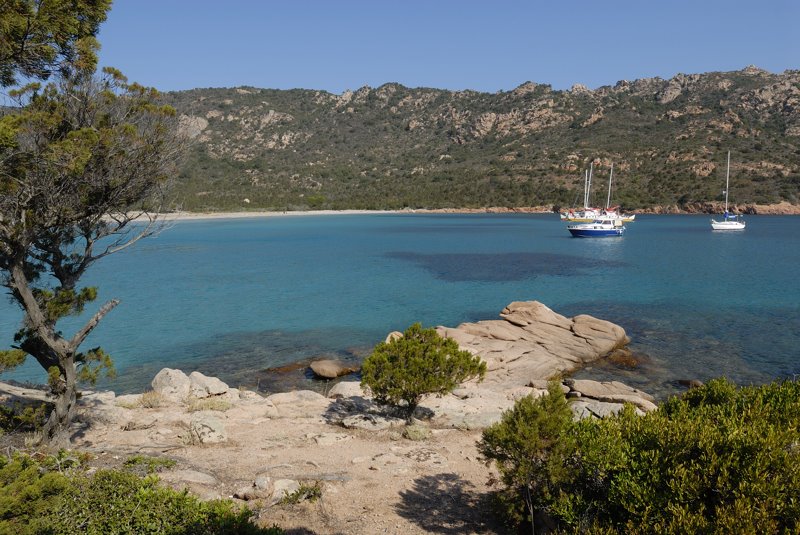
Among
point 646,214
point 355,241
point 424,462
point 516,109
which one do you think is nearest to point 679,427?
point 424,462

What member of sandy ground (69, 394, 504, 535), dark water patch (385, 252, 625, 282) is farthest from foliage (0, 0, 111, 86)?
dark water patch (385, 252, 625, 282)

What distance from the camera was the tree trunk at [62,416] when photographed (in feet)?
28.8

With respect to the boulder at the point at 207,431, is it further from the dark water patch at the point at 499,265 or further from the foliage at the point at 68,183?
the dark water patch at the point at 499,265

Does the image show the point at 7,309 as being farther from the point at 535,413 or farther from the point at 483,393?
the point at 535,413

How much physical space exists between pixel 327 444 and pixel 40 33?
8831mm

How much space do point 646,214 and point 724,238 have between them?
52.1 m

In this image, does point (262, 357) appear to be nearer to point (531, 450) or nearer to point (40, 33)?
point (40, 33)

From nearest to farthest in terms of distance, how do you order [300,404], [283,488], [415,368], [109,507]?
1. [109,507]
2. [283,488]
3. [415,368]
4. [300,404]

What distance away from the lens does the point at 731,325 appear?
81.3 feet

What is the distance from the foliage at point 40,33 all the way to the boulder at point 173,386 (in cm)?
962

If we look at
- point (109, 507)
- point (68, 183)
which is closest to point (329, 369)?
point (68, 183)

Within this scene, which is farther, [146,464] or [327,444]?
[327,444]

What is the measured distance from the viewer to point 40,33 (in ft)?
21.8

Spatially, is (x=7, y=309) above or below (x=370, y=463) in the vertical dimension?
below
